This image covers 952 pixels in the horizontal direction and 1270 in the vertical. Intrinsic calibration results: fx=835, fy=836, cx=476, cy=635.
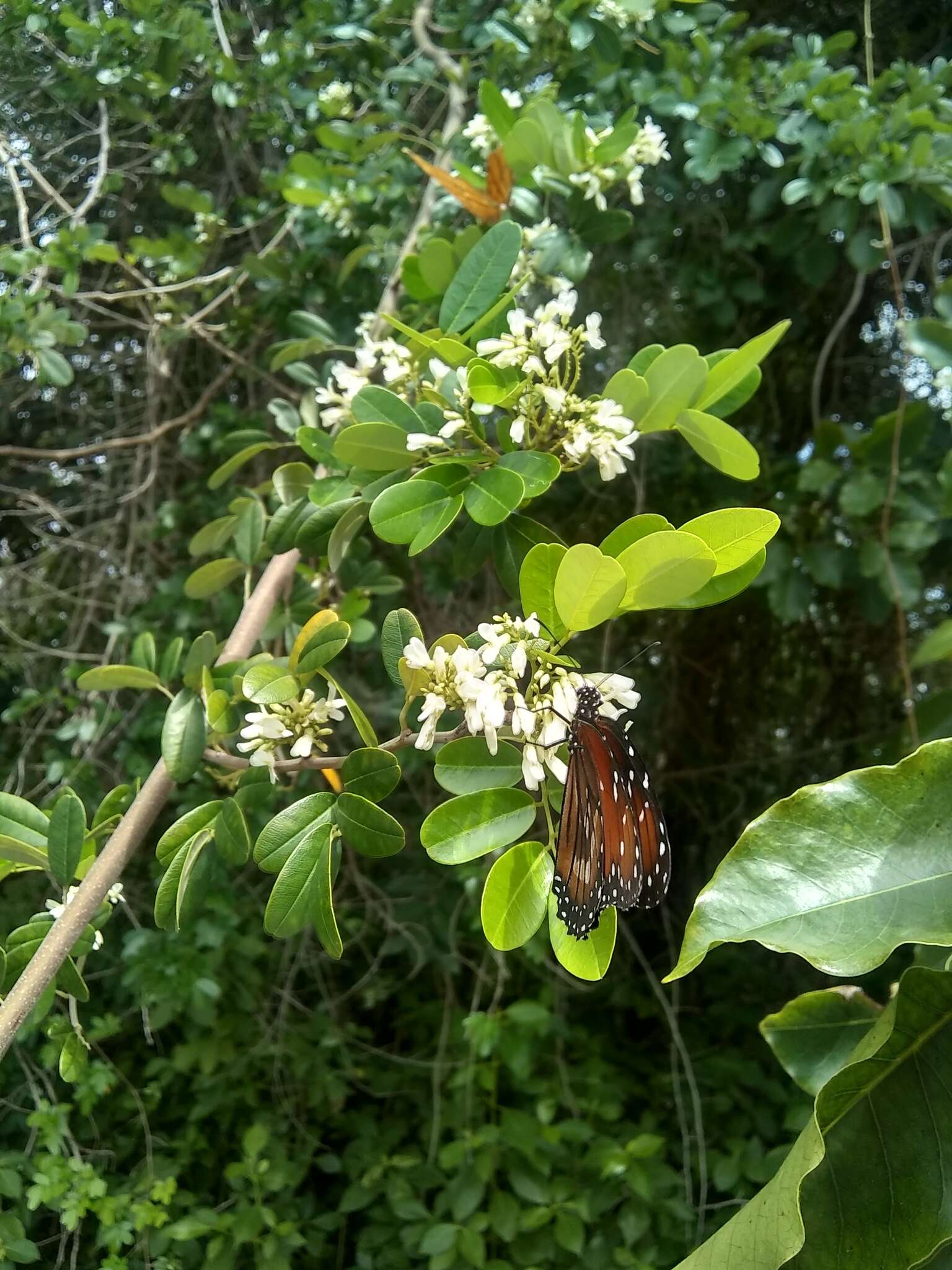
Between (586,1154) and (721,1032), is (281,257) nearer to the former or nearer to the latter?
(586,1154)

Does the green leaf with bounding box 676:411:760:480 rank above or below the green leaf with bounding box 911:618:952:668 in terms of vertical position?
above

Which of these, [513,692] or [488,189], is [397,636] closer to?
[513,692]

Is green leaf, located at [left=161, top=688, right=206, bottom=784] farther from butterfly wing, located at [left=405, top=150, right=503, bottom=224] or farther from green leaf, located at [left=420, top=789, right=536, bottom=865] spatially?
butterfly wing, located at [left=405, top=150, right=503, bottom=224]

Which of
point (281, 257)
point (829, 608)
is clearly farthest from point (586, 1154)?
point (281, 257)

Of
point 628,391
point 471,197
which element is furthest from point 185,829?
point 471,197

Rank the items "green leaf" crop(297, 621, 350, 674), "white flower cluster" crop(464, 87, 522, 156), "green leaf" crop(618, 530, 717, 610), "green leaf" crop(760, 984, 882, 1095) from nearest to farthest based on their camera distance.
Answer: "green leaf" crop(618, 530, 717, 610)
"green leaf" crop(297, 621, 350, 674)
"green leaf" crop(760, 984, 882, 1095)
"white flower cluster" crop(464, 87, 522, 156)

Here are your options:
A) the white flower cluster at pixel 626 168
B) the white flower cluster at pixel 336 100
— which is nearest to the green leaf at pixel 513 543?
the white flower cluster at pixel 626 168

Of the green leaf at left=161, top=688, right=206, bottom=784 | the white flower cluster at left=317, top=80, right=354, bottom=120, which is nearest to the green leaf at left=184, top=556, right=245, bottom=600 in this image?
the green leaf at left=161, top=688, right=206, bottom=784

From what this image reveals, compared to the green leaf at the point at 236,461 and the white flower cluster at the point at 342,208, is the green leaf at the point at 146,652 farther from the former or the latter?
the white flower cluster at the point at 342,208
